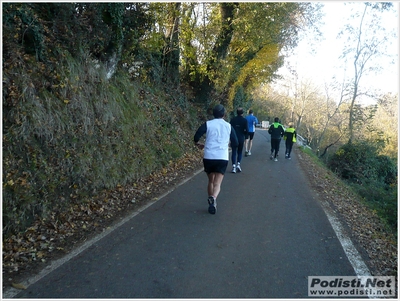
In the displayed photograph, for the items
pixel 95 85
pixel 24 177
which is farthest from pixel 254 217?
pixel 95 85

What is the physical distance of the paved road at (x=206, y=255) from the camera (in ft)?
13.9

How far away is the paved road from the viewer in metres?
4.23

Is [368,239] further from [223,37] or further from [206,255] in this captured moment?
[223,37]

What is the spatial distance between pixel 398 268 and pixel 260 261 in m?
1.92

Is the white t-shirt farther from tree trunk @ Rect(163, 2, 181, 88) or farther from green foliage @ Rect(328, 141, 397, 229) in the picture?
green foliage @ Rect(328, 141, 397, 229)

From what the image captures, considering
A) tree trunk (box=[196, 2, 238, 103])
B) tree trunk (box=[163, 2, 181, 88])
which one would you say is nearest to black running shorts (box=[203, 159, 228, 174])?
tree trunk (box=[163, 2, 181, 88])

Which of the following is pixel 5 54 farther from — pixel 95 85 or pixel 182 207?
pixel 182 207

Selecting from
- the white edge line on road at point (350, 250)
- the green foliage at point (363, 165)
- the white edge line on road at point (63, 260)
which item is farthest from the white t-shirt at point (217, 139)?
the green foliage at point (363, 165)

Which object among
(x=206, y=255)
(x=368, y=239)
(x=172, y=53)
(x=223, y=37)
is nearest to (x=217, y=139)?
(x=206, y=255)

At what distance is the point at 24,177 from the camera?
19.0ft

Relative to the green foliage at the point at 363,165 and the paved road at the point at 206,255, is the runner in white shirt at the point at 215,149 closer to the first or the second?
the paved road at the point at 206,255

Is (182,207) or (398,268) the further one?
(182,207)

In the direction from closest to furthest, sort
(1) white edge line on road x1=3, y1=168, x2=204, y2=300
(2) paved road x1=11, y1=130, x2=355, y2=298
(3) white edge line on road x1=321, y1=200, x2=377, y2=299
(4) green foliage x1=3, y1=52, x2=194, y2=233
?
1. (1) white edge line on road x1=3, y1=168, x2=204, y2=300
2. (2) paved road x1=11, y1=130, x2=355, y2=298
3. (3) white edge line on road x1=321, y1=200, x2=377, y2=299
4. (4) green foliage x1=3, y1=52, x2=194, y2=233

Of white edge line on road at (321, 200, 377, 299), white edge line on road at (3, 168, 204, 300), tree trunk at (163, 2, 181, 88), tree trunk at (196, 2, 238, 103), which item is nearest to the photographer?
white edge line on road at (3, 168, 204, 300)
